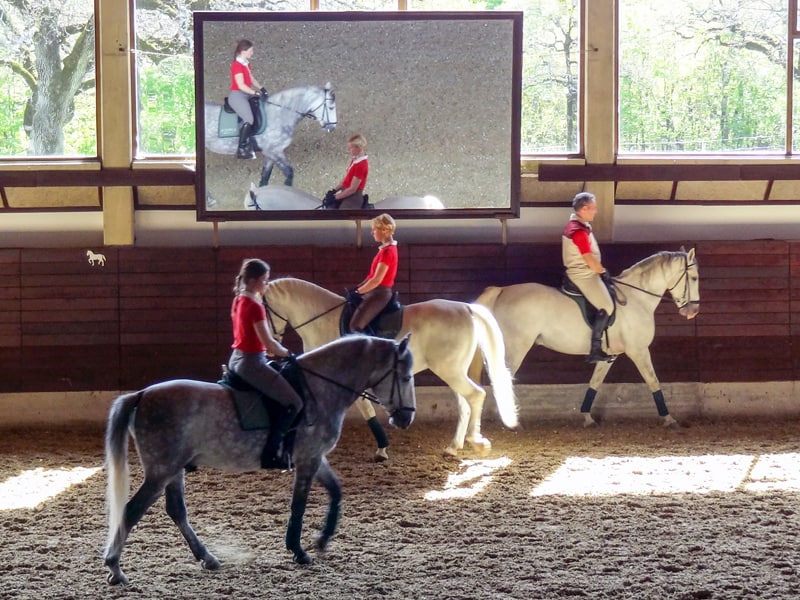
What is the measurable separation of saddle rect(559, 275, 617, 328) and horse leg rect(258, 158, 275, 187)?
9.21 feet

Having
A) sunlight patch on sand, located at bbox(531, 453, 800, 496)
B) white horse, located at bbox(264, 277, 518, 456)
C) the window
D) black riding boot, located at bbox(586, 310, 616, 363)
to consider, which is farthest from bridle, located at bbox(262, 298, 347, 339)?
the window

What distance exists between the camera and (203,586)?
496cm

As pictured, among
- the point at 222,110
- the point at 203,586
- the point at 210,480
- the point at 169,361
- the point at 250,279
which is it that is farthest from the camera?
the point at 169,361

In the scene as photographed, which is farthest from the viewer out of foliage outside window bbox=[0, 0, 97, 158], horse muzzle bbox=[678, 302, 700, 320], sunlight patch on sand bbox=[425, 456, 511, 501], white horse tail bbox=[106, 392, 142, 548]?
foliage outside window bbox=[0, 0, 97, 158]

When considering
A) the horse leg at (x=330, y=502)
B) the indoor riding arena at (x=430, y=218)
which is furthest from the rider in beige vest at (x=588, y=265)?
the horse leg at (x=330, y=502)

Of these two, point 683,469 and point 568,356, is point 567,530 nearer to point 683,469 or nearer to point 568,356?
point 683,469

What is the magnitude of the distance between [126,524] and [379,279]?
3220 millimetres

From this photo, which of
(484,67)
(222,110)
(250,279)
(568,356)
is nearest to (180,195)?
(222,110)

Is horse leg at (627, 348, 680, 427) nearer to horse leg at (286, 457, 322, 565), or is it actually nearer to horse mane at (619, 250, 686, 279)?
horse mane at (619, 250, 686, 279)

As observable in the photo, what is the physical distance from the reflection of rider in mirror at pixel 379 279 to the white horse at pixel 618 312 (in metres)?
1.42

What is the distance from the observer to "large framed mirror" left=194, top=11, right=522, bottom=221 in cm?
912

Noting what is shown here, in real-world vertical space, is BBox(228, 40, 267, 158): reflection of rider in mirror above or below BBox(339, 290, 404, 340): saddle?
above

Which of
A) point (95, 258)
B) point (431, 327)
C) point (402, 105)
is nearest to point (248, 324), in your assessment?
point (431, 327)

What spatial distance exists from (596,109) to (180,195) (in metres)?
4.06
